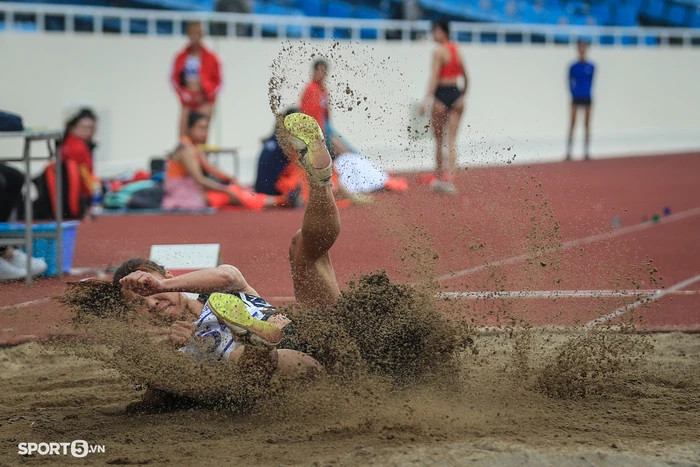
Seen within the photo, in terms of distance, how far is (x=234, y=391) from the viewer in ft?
13.7

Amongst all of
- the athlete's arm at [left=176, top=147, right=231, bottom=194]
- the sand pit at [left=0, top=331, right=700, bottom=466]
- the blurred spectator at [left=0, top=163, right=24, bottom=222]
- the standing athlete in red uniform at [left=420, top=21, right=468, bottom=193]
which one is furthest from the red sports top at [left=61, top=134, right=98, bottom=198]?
the sand pit at [left=0, top=331, right=700, bottom=466]

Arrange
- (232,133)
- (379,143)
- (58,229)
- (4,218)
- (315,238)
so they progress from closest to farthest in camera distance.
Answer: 1. (315,238)
2. (58,229)
3. (4,218)
4. (232,133)
5. (379,143)

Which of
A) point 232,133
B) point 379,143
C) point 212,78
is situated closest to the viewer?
point 212,78

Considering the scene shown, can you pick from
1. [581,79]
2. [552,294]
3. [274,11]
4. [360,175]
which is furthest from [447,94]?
[552,294]

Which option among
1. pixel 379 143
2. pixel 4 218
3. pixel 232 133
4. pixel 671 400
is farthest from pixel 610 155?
pixel 671 400

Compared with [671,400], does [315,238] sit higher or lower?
higher

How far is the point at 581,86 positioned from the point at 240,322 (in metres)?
15.1

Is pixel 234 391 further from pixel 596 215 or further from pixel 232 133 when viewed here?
pixel 232 133

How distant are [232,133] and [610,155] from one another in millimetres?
8742

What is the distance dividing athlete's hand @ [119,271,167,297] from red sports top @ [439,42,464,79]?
350 inches

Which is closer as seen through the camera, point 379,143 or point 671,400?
point 671,400

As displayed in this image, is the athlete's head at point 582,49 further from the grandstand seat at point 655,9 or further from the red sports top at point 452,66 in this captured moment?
the red sports top at point 452,66

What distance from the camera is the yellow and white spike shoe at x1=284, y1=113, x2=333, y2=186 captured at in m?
4.28

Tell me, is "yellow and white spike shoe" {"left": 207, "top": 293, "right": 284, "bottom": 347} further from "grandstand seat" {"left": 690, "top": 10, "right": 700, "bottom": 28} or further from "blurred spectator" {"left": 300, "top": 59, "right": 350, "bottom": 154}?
"grandstand seat" {"left": 690, "top": 10, "right": 700, "bottom": 28}
